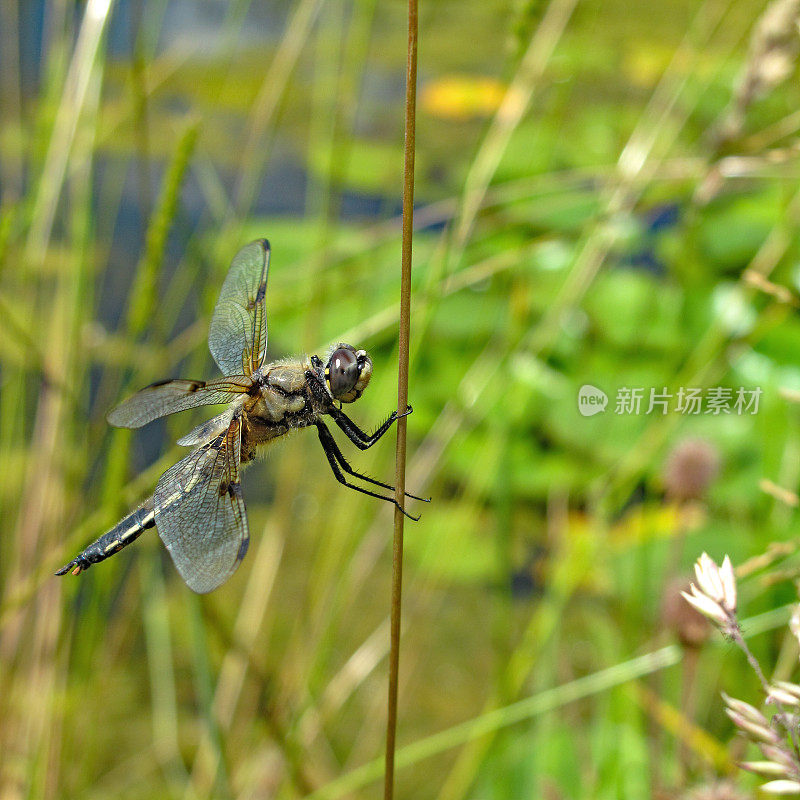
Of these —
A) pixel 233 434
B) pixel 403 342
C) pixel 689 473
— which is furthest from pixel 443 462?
pixel 403 342

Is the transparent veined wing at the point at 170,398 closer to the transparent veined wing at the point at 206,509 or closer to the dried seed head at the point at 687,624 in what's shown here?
the transparent veined wing at the point at 206,509

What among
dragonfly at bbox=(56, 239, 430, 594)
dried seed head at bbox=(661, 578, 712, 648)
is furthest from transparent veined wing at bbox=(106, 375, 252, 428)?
dried seed head at bbox=(661, 578, 712, 648)

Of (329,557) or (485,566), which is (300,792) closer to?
(329,557)

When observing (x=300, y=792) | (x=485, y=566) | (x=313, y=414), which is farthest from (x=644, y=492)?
(x=313, y=414)

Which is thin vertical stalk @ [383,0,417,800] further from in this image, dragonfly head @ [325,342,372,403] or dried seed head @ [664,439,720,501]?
dried seed head @ [664,439,720,501]

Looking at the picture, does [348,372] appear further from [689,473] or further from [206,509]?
[689,473]
